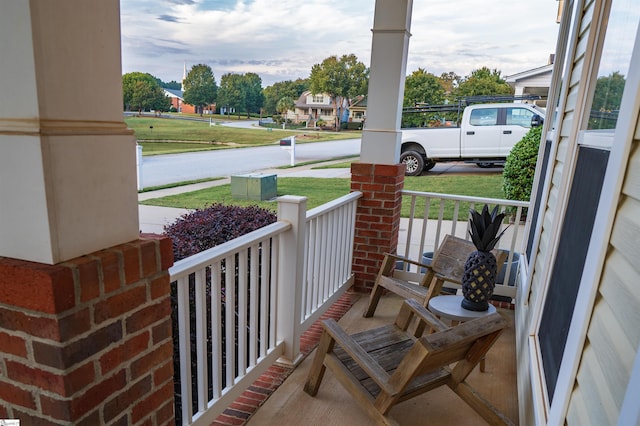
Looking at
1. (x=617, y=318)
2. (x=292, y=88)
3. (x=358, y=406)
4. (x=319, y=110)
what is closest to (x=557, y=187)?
(x=617, y=318)

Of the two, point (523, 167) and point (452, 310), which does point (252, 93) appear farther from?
point (452, 310)

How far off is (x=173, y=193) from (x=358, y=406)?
29.1 ft

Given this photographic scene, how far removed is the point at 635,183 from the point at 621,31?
0.84 m

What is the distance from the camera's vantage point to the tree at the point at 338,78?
10398 millimetres

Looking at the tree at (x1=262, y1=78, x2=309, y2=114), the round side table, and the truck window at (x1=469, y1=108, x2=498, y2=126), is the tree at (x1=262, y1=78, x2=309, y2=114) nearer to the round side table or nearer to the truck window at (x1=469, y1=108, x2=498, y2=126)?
the truck window at (x1=469, y1=108, x2=498, y2=126)

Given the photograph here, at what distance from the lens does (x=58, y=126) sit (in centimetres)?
90

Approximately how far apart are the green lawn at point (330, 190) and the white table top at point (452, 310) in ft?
19.1

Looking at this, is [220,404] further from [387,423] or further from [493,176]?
[493,176]

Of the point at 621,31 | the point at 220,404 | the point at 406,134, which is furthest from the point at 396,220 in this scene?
the point at 406,134

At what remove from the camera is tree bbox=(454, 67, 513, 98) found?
14.0 m

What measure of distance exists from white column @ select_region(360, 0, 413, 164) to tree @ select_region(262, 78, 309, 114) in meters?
4.90

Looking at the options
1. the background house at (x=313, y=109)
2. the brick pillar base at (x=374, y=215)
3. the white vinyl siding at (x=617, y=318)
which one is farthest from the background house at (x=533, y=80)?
the white vinyl siding at (x=617, y=318)

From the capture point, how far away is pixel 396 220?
392 centimetres

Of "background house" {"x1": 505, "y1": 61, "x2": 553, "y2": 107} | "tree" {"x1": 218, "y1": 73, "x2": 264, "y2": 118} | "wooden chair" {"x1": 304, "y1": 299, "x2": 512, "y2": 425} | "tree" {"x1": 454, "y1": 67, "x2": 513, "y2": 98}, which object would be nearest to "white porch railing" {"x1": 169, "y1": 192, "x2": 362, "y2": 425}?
"wooden chair" {"x1": 304, "y1": 299, "x2": 512, "y2": 425}
